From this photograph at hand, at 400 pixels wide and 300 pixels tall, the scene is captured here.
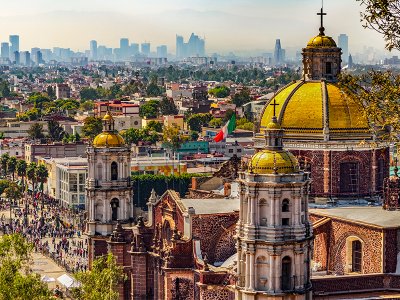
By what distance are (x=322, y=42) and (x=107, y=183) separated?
11121 mm

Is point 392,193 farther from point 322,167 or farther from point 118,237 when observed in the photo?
point 118,237

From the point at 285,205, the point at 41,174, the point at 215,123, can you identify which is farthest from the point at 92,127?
the point at 285,205

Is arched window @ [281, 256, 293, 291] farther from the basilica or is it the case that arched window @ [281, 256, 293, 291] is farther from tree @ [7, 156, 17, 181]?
tree @ [7, 156, 17, 181]

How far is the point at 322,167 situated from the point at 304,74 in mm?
3999

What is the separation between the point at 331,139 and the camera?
3681cm

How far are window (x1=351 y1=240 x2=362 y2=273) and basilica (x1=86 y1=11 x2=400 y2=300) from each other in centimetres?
3

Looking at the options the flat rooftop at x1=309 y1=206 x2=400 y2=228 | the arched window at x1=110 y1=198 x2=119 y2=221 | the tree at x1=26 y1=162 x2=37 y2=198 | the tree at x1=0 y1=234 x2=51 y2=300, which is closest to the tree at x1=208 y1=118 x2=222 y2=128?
the tree at x1=26 y1=162 x2=37 y2=198

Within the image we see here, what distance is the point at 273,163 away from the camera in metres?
30.2

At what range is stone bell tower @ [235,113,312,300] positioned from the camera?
2969 centimetres

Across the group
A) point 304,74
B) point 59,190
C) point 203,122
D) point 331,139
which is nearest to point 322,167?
point 331,139

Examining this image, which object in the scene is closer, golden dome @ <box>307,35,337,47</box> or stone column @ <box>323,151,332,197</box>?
stone column @ <box>323,151,332,197</box>

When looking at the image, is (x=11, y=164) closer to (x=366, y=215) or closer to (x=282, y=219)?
(x=366, y=215)

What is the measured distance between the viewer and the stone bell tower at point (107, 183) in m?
44.6

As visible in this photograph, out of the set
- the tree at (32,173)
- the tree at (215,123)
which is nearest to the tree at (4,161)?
the tree at (32,173)
